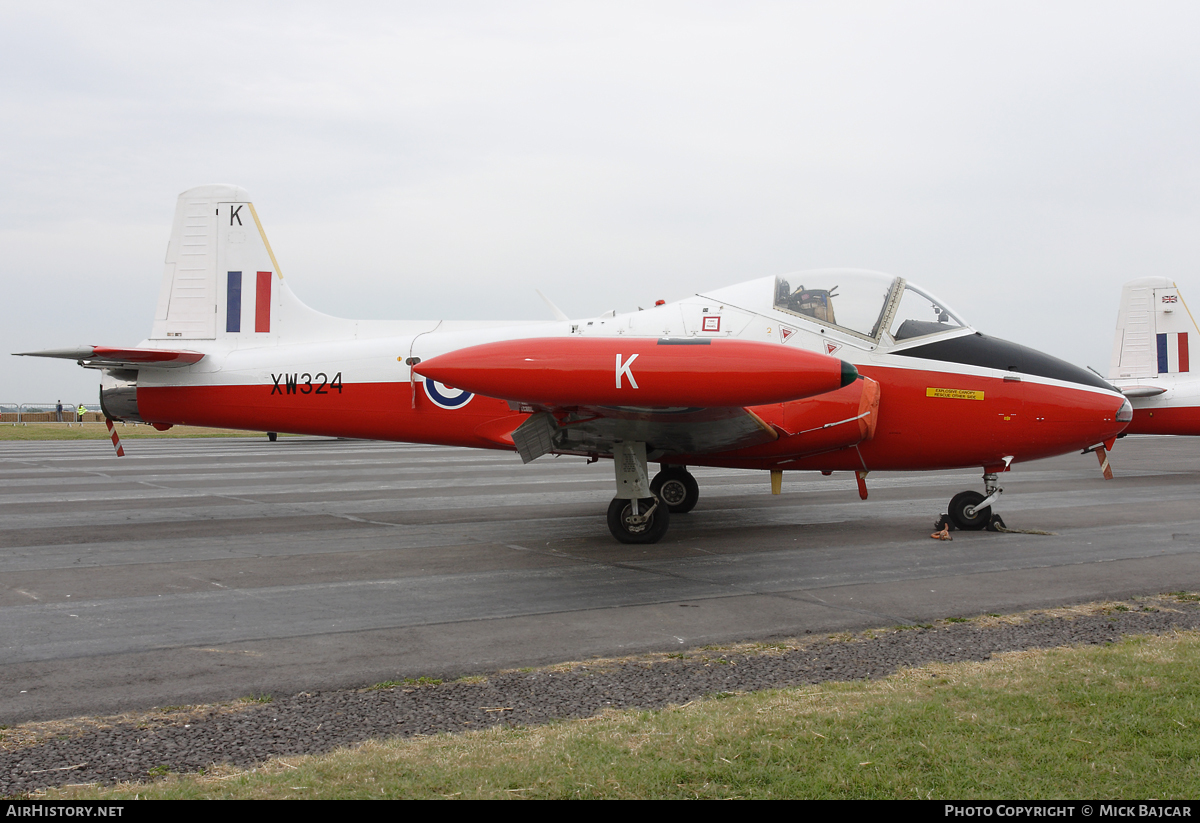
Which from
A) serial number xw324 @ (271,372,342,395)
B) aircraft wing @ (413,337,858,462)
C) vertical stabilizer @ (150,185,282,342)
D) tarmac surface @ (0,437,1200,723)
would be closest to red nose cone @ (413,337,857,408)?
aircraft wing @ (413,337,858,462)

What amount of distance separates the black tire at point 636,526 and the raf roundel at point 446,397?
239cm

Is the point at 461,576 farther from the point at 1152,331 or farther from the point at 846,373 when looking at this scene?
the point at 1152,331

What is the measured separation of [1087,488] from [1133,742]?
14.2 m

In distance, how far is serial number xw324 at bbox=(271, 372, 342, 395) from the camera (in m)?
11.0

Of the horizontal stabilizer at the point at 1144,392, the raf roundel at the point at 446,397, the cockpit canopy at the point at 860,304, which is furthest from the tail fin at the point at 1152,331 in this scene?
the raf roundel at the point at 446,397

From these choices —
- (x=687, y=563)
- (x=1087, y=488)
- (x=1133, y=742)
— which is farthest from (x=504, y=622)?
(x=1087, y=488)

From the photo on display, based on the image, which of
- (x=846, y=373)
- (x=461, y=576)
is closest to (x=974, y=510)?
(x=846, y=373)

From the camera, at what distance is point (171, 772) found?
3.55m

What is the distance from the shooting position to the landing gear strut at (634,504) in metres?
9.39

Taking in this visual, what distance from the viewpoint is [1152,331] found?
22109mm

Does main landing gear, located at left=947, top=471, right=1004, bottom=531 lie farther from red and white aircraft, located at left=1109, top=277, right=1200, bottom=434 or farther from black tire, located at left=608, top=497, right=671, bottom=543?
red and white aircraft, located at left=1109, top=277, right=1200, bottom=434

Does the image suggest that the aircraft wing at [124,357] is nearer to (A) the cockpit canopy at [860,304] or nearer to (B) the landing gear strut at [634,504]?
(B) the landing gear strut at [634,504]

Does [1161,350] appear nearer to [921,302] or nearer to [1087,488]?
[1087,488]

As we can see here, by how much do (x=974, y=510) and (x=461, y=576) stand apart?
6438 millimetres
